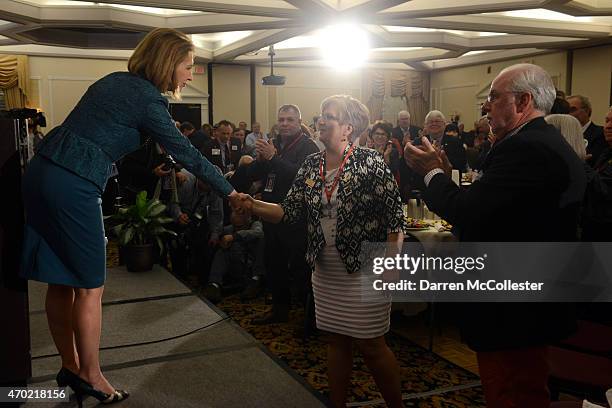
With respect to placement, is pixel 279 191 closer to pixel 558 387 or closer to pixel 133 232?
pixel 133 232

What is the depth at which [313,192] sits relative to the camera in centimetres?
224

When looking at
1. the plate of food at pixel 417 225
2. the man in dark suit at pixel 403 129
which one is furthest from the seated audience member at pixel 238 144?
the plate of food at pixel 417 225

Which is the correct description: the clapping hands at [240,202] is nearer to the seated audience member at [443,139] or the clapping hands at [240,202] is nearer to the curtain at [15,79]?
the seated audience member at [443,139]

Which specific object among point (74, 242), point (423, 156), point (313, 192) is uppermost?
point (423, 156)

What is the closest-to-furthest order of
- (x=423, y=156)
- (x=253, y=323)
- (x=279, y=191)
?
(x=423, y=156)
(x=279, y=191)
(x=253, y=323)

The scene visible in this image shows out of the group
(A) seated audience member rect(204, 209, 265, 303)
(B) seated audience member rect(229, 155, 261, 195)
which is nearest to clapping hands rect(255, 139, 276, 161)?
(B) seated audience member rect(229, 155, 261, 195)

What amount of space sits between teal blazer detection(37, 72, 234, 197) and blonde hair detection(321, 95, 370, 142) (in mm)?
689

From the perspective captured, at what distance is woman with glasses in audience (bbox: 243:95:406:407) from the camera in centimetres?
215

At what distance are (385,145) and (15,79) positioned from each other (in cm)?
867

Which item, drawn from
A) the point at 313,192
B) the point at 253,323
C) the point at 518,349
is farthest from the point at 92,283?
the point at 253,323

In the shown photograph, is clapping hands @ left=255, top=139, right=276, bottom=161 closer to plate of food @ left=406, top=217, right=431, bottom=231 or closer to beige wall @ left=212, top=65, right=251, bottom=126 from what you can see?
plate of food @ left=406, top=217, right=431, bottom=231

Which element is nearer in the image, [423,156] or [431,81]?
[423,156]

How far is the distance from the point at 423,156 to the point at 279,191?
6.14 feet

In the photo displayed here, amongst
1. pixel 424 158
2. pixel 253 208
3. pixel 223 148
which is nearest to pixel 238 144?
pixel 223 148
